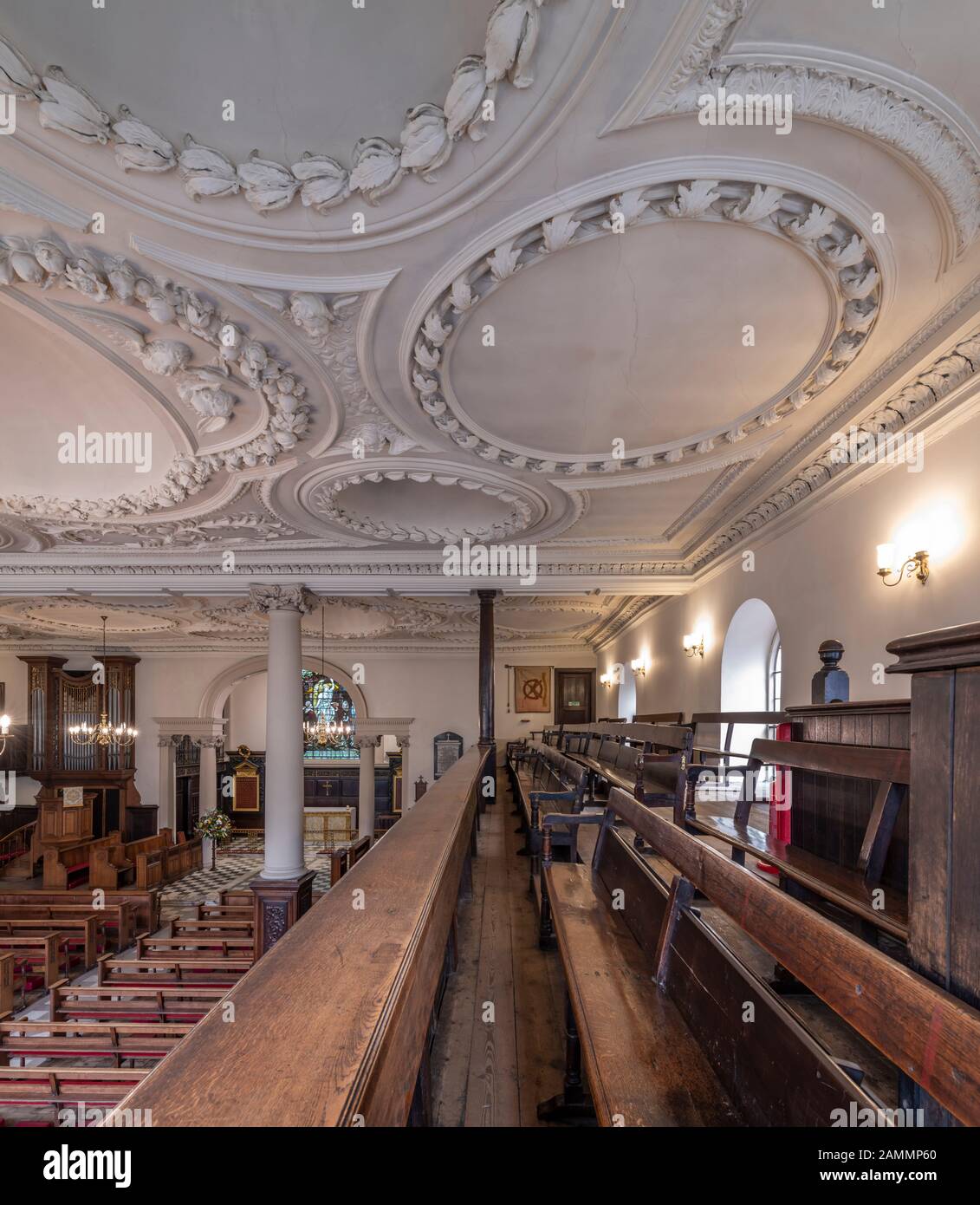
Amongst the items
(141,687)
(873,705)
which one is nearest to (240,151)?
(873,705)

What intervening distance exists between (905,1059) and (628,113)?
9.73 feet

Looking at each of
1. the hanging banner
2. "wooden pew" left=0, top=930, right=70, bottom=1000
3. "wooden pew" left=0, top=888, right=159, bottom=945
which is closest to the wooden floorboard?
"wooden pew" left=0, top=930, right=70, bottom=1000

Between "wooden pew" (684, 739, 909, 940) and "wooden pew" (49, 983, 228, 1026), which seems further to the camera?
"wooden pew" (49, 983, 228, 1026)

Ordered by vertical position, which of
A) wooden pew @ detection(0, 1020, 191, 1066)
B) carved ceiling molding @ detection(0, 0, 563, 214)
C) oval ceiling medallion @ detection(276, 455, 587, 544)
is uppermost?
carved ceiling molding @ detection(0, 0, 563, 214)

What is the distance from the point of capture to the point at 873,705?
2.67 metres

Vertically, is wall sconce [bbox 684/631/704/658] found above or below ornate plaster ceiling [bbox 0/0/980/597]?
below

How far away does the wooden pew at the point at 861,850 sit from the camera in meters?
1.94

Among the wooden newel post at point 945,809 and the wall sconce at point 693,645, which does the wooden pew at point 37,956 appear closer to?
the wall sconce at point 693,645

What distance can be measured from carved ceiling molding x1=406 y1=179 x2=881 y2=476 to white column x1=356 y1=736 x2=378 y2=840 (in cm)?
1293

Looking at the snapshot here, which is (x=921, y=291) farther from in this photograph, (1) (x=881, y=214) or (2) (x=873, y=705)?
(2) (x=873, y=705)

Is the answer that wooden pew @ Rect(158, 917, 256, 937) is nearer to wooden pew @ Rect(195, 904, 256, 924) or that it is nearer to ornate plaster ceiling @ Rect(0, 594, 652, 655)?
wooden pew @ Rect(195, 904, 256, 924)

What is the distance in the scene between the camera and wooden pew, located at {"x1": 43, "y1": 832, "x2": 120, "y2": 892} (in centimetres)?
1290

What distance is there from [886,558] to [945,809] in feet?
12.6

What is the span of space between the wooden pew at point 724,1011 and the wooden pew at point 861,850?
1.50ft
